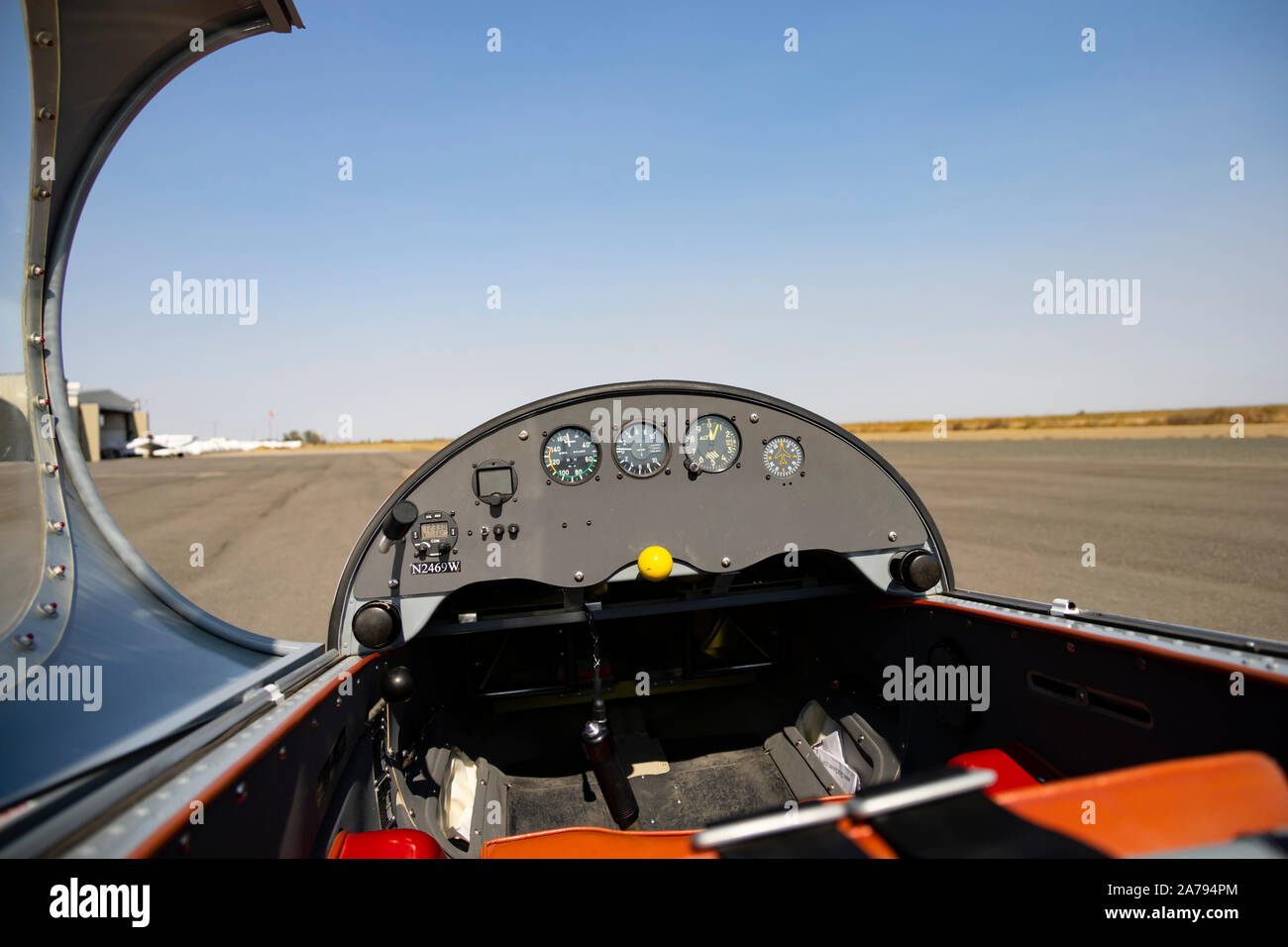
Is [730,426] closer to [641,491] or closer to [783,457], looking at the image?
[783,457]

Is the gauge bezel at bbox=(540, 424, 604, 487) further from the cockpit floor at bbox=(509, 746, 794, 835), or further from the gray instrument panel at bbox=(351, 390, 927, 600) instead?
the cockpit floor at bbox=(509, 746, 794, 835)

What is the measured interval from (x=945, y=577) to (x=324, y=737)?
2499 mm

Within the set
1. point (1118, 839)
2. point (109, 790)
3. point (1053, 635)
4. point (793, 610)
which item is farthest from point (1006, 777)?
point (109, 790)

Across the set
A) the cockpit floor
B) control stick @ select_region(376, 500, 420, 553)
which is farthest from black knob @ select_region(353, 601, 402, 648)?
the cockpit floor

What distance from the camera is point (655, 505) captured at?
275cm

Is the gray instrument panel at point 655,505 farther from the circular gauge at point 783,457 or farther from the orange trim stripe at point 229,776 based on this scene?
the orange trim stripe at point 229,776

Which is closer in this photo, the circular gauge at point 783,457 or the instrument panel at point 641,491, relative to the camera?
the instrument panel at point 641,491

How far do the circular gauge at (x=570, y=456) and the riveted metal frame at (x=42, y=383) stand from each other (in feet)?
5.35

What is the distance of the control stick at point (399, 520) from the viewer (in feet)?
7.77

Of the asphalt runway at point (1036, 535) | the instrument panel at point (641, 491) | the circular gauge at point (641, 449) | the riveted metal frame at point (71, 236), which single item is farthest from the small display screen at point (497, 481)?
the asphalt runway at point (1036, 535)

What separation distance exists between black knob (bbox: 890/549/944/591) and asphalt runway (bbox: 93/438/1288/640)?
354cm

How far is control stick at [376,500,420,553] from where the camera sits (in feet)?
7.77
